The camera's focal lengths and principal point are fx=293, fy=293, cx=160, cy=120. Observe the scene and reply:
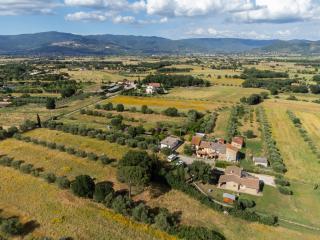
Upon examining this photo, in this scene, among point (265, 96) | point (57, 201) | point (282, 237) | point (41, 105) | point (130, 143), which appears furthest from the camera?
point (265, 96)

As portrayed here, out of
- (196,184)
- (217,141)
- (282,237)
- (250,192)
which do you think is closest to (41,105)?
(217,141)

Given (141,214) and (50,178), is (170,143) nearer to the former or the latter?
(50,178)

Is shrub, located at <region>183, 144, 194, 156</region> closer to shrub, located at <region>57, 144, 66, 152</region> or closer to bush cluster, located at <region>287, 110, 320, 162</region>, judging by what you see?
shrub, located at <region>57, 144, 66, 152</region>

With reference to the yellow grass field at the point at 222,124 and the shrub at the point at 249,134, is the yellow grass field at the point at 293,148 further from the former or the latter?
the yellow grass field at the point at 222,124

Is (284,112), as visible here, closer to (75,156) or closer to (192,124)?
(192,124)

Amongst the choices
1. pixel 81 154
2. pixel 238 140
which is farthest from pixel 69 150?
pixel 238 140

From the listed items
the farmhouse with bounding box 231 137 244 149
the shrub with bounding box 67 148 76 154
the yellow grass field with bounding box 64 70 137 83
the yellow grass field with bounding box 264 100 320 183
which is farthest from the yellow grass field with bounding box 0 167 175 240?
the yellow grass field with bounding box 64 70 137 83

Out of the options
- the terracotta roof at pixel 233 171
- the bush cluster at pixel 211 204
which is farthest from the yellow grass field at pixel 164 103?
the bush cluster at pixel 211 204
